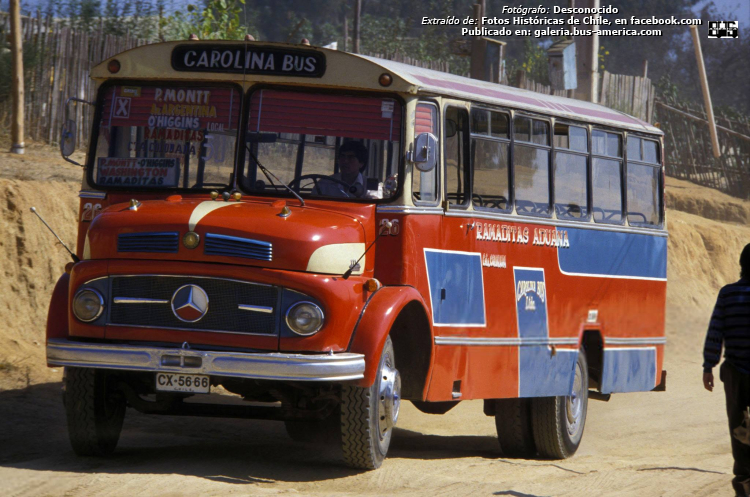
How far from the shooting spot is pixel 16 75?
14742mm

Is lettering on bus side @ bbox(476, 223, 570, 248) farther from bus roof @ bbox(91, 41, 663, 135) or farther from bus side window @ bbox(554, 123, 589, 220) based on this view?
bus roof @ bbox(91, 41, 663, 135)

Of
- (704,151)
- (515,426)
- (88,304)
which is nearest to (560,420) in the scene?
(515,426)

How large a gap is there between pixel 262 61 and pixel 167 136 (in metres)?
0.86

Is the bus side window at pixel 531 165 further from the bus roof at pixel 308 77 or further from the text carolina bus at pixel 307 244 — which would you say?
the bus roof at pixel 308 77

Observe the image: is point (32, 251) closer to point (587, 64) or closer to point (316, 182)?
point (316, 182)

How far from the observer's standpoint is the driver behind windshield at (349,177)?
7.81 m

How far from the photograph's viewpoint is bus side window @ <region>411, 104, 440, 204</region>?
7.90 m

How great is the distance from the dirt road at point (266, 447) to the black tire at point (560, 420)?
0.81 ft

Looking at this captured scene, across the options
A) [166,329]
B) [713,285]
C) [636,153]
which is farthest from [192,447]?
[713,285]

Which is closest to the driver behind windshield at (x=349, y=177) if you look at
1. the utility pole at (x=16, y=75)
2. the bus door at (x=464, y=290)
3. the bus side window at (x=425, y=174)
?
the bus side window at (x=425, y=174)

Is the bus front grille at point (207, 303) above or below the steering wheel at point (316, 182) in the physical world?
below

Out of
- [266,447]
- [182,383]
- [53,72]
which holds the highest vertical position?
[53,72]

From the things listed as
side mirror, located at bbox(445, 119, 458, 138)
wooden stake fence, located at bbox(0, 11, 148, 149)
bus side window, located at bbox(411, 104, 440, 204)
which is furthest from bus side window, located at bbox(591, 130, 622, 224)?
wooden stake fence, located at bbox(0, 11, 148, 149)

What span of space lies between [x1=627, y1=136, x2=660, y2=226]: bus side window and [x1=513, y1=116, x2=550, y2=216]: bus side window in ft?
5.69
